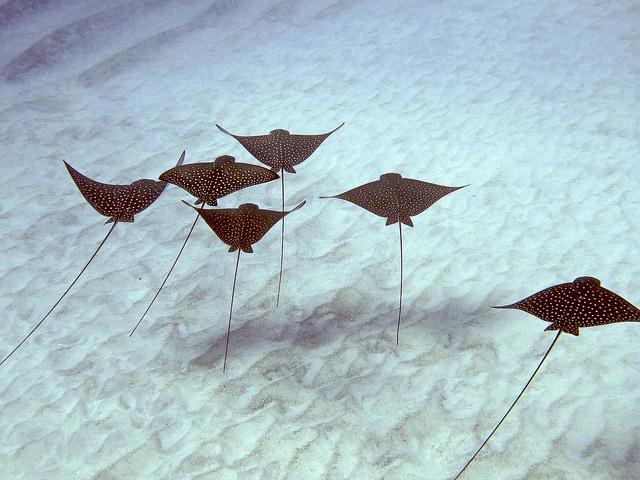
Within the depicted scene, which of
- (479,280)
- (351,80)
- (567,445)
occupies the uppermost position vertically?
(351,80)

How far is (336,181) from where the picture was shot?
A: 4.62 m

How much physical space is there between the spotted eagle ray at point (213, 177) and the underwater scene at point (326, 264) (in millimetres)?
15

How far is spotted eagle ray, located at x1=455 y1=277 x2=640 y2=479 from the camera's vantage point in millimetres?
2432

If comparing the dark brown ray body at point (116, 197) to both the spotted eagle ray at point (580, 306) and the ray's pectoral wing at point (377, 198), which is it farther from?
the spotted eagle ray at point (580, 306)

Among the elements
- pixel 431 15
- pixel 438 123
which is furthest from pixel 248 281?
pixel 431 15

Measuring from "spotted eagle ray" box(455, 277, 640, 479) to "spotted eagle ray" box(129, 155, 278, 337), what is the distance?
1.48 m

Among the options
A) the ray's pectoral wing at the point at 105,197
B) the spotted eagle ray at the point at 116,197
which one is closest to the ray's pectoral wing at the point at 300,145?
the spotted eagle ray at the point at 116,197

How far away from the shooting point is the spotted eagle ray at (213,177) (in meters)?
3.14

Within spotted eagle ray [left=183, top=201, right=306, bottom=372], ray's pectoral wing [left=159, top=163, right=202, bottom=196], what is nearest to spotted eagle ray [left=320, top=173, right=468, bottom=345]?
spotted eagle ray [left=183, top=201, right=306, bottom=372]

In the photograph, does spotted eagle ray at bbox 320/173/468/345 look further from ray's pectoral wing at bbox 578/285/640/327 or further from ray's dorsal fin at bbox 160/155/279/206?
ray's pectoral wing at bbox 578/285/640/327

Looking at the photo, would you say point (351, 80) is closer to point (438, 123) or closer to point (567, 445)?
point (438, 123)

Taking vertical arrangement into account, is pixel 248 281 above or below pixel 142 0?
below

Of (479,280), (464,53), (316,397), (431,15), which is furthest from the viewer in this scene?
(431,15)

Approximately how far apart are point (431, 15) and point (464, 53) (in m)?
1.18
